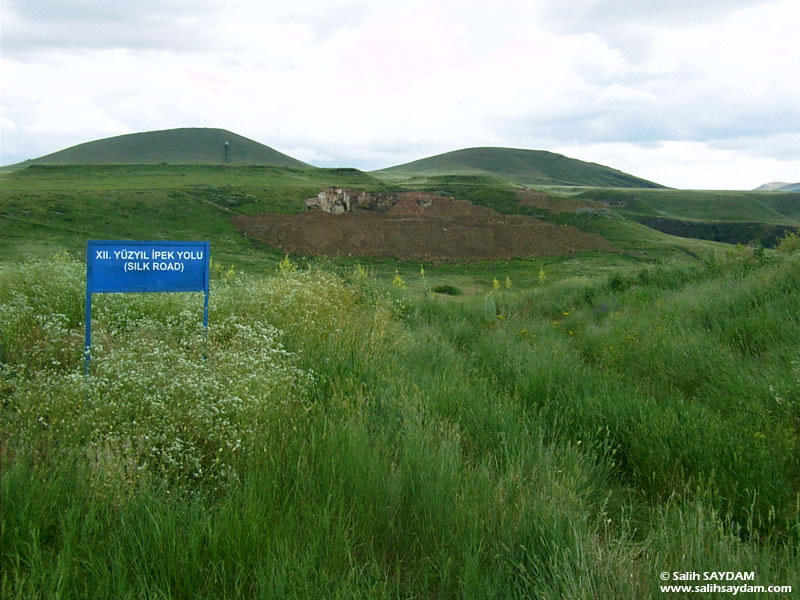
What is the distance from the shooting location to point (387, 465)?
11.6ft

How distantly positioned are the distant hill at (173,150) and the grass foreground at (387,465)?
149765 millimetres

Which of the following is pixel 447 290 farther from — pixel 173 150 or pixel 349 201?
pixel 173 150

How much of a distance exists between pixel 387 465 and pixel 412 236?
131 ft

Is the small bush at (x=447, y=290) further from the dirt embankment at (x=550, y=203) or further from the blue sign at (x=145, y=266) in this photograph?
the dirt embankment at (x=550, y=203)

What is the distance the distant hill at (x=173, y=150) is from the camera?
504 ft

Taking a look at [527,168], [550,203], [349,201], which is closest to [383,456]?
[349,201]

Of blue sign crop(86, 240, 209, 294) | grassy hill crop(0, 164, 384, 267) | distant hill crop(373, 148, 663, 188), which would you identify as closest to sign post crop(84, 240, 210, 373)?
blue sign crop(86, 240, 209, 294)

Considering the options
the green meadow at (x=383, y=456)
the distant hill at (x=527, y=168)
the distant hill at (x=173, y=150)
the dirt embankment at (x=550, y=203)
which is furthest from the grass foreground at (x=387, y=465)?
the distant hill at (x=527, y=168)

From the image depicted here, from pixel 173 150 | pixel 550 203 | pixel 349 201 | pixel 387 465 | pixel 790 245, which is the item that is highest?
pixel 173 150

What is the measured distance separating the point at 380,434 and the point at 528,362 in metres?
3.25

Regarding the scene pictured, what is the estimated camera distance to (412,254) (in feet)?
131

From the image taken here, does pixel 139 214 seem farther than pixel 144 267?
Yes

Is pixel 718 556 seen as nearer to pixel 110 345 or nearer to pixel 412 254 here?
pixel 110 345

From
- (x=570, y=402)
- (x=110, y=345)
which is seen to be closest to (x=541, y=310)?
(x=570, y=402)
